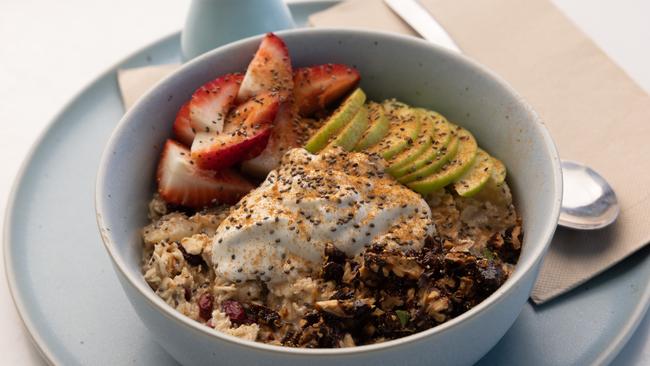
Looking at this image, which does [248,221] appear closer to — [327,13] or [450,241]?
[450,241]

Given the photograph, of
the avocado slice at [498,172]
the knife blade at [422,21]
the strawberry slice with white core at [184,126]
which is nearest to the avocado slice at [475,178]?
the avocado slice at [498,172]

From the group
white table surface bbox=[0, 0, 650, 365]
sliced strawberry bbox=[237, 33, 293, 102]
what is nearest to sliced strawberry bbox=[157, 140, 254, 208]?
sliced strawberry bbox=[237, 33, 293, 102]

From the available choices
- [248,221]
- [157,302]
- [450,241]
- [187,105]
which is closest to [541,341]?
[450,241]

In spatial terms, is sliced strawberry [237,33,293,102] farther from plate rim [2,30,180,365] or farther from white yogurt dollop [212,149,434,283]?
plate rim [2,30,180,365]

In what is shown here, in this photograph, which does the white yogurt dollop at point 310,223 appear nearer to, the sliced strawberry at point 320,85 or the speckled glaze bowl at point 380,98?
the speckled glaze bowl at point 380,98

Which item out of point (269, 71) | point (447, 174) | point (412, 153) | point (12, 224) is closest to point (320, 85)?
point (269, 71)

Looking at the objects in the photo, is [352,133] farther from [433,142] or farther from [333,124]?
[433,142]

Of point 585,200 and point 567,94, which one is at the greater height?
point 567,94
